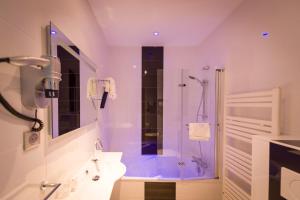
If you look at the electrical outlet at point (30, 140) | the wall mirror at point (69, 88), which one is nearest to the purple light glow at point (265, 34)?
the wall mirror at point (69, 88)

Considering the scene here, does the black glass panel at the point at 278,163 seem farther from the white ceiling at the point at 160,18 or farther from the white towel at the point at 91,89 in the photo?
the white towel at the point at 91,89

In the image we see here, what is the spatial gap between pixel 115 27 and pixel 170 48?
1.27 metres

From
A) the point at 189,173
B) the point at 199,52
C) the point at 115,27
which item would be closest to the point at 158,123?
the point at 189,173

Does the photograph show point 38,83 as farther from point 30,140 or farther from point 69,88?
point 69,88

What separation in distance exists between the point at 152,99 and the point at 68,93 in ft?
7.31

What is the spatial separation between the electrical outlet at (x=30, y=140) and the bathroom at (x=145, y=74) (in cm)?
3

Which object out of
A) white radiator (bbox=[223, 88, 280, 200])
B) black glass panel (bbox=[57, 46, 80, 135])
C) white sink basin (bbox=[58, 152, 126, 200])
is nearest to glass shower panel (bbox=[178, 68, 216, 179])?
white radiator (bbox=[223, 88, 280, 200])

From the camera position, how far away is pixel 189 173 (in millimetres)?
2746

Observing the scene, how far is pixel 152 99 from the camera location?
142 inches

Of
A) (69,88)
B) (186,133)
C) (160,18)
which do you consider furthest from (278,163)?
(160,18)

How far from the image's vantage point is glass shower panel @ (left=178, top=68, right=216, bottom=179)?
2.80m

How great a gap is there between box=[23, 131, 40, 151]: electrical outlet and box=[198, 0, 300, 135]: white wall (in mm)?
1747

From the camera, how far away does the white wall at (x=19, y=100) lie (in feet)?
2.41

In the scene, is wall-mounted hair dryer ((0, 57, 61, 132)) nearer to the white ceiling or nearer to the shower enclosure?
the white ceiling
